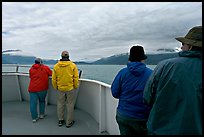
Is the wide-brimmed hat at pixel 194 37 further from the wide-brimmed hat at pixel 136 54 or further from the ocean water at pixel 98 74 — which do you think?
the ocean water at pixel 98 74

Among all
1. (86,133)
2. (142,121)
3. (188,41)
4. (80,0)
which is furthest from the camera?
(86,133)

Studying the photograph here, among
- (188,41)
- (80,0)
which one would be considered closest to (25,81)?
(80,0)

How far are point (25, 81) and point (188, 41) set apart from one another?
520 centimetres

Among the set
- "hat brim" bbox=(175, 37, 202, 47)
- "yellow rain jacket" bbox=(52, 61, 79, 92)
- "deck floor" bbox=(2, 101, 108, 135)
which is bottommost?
"deck floor" bbox=(2, 101, 108, 135)

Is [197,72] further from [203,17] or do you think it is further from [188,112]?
[203,17]

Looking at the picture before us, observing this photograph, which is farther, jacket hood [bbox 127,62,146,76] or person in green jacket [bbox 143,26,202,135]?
jacket hood [bbox 127,62,146,76]

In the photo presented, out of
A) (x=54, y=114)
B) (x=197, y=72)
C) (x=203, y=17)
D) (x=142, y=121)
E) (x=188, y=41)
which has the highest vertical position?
(x=203, y=17)

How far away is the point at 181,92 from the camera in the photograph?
1.13 metres

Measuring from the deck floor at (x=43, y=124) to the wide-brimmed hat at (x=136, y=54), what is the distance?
184 cm

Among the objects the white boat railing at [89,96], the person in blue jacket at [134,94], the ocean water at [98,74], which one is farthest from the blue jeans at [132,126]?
the white boat railing at [89,96]

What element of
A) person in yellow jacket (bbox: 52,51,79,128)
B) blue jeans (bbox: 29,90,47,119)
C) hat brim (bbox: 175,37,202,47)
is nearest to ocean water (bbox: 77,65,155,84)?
person in yellow jacket (bbox: 52,51,79,128)

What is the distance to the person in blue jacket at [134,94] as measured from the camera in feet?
5.79

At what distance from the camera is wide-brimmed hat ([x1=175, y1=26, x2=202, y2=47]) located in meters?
1.21

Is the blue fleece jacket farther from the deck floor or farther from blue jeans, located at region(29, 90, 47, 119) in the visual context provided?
blue jeans, located at region(29, 90, 47, 119)
